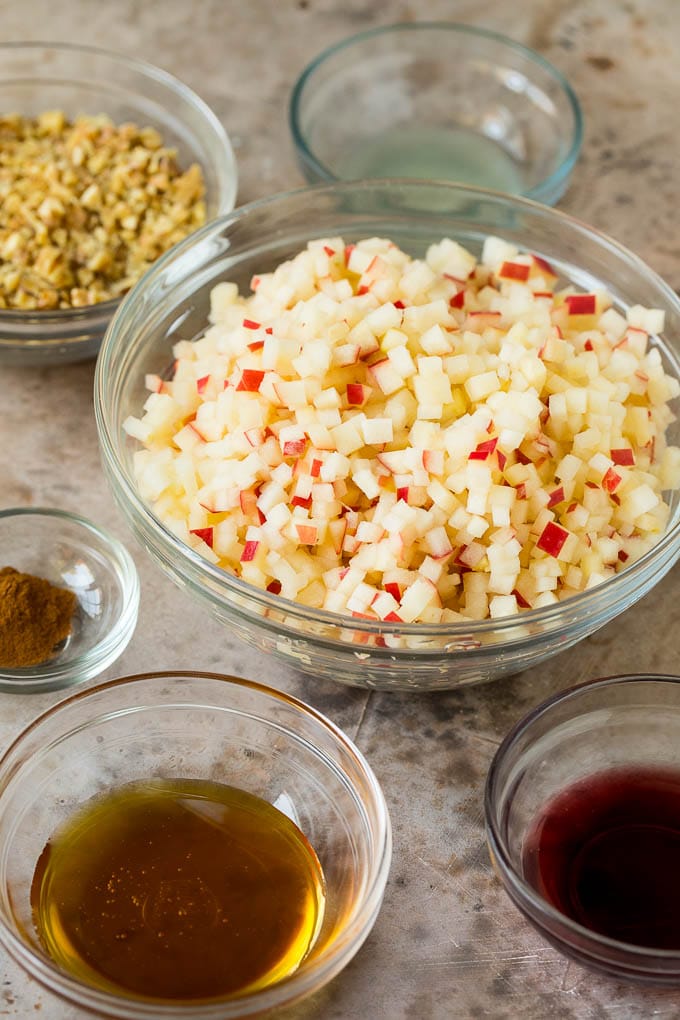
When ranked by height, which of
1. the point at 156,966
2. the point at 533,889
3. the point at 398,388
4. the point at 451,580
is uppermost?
the point at 398,388

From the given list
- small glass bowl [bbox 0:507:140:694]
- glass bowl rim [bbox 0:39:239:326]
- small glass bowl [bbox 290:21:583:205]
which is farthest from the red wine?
small glass bowl [bbox 290:21:583:205]

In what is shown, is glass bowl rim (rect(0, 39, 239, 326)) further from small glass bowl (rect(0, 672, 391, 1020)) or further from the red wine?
the red wine

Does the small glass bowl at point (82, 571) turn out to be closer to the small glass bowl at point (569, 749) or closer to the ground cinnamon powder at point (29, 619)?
the ground cinnamon powder at point (29, 619)

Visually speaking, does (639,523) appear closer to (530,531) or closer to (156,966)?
(530,531)

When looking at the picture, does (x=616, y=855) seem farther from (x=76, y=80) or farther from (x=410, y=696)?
(x=76, y=80)

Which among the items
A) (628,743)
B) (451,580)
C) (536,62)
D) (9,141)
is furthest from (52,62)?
(628,743)

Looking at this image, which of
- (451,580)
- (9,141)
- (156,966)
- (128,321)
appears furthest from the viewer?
(9,141)
